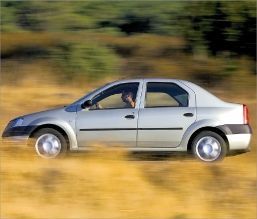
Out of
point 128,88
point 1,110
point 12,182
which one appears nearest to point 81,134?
point 128,88

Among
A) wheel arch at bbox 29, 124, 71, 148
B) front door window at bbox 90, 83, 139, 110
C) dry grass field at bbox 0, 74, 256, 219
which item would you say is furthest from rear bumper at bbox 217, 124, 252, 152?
Answer: wheel arch at bbox 29, 124, 71, 148

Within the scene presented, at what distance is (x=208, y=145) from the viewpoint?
10.4m

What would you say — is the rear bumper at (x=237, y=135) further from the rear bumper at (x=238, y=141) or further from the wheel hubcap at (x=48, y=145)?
the wheel hubcap at (x=48, y=145)

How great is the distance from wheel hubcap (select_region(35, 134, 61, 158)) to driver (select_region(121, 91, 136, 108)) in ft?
3.73

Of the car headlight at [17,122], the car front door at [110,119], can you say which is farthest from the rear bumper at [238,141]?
the car headlight at [17,122]

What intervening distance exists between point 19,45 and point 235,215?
2266 cm

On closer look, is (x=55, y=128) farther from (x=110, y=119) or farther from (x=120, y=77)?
(x=120, y=77)

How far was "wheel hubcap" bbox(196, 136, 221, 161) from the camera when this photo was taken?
10.4 meters

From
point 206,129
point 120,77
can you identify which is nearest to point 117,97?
point 206,129

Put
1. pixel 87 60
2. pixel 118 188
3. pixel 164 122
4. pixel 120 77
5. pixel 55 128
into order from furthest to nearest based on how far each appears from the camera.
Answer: pixel 87 60 → pixel 120 77 → pixel 55 128 → pixel 164 122 → pixel 118 188

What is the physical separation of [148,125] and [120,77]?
13151 millimetres

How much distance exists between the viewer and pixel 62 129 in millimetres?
10562

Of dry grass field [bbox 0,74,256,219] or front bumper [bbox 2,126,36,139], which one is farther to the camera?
front bumper [bbox 2,126,36,139]

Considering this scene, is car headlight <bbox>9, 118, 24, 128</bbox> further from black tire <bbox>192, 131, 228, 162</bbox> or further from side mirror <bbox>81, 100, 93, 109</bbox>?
black tire <bbox>192, 131, 228, 162</bbox>
